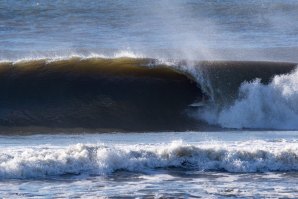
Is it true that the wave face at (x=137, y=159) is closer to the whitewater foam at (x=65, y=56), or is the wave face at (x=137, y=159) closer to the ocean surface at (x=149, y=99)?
the ocean surface at (x=149, y=99)

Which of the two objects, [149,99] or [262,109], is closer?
[262,109]

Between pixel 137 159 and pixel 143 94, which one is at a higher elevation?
pixel 143 94

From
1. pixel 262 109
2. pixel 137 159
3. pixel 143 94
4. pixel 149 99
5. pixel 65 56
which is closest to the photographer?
pixel 137 159

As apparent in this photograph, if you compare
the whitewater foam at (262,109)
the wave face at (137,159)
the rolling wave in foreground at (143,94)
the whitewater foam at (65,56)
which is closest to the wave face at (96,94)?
the rolling wave in foreground at (143,94)

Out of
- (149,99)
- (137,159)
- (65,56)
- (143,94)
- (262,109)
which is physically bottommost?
(137,159)

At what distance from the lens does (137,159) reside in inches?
632

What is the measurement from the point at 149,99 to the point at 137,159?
686 centimetres

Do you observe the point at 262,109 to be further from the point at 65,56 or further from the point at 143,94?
the point at 65,56

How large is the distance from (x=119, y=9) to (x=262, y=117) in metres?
16.0

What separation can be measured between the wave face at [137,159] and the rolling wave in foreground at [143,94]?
14.7 feet

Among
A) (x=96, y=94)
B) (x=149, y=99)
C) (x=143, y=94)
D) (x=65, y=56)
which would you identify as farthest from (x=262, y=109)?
(x=65, y=56)

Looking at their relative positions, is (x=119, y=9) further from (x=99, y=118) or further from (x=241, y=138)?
(x=241, y=138)

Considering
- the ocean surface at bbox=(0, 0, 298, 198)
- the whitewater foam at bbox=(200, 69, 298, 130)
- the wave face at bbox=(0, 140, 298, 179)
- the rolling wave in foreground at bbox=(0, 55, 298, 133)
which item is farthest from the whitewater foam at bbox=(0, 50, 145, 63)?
the wave face at bbox=(0, 140, 298, 179)

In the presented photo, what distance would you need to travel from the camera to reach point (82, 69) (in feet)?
79.3
